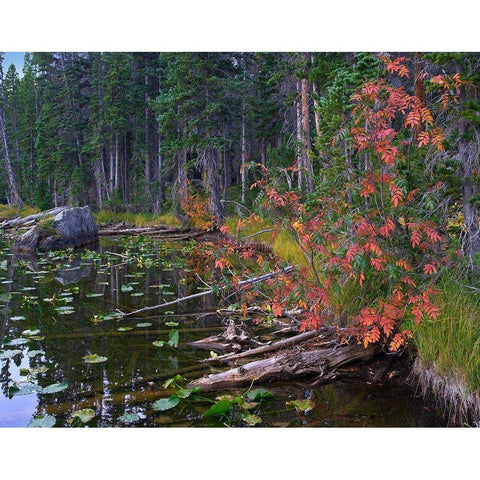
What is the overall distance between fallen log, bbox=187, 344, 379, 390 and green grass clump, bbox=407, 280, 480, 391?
642 mm

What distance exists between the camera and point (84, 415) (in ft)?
10.6

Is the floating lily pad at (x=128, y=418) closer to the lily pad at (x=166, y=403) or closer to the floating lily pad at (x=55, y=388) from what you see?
the lily pad at (x=166, y=403)

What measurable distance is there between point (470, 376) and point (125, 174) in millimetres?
18165

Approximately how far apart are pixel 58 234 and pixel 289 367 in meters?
10.8

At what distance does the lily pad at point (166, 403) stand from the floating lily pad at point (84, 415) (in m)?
0.45

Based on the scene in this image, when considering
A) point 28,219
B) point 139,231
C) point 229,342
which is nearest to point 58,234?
point 28,219

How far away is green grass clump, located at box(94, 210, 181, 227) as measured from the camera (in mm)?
15973

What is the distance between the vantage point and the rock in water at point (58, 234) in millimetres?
12859

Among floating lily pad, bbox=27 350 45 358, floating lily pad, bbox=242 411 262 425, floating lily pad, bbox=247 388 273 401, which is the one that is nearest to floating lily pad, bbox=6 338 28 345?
floating lily pad, bbox=27 350 45 358

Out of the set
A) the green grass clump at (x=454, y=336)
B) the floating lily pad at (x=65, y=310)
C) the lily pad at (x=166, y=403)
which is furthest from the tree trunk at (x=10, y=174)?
the green grass clump at (x=454, y=336)

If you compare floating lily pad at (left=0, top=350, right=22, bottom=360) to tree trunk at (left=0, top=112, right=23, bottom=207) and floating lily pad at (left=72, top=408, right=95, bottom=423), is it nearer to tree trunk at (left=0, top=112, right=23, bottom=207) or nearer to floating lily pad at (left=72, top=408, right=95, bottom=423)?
floating lily pad at (left=72, top=408, right=95, bottom=423)

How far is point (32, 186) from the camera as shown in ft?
51.8

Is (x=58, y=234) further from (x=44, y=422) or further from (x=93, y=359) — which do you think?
(x=44, y=422)
